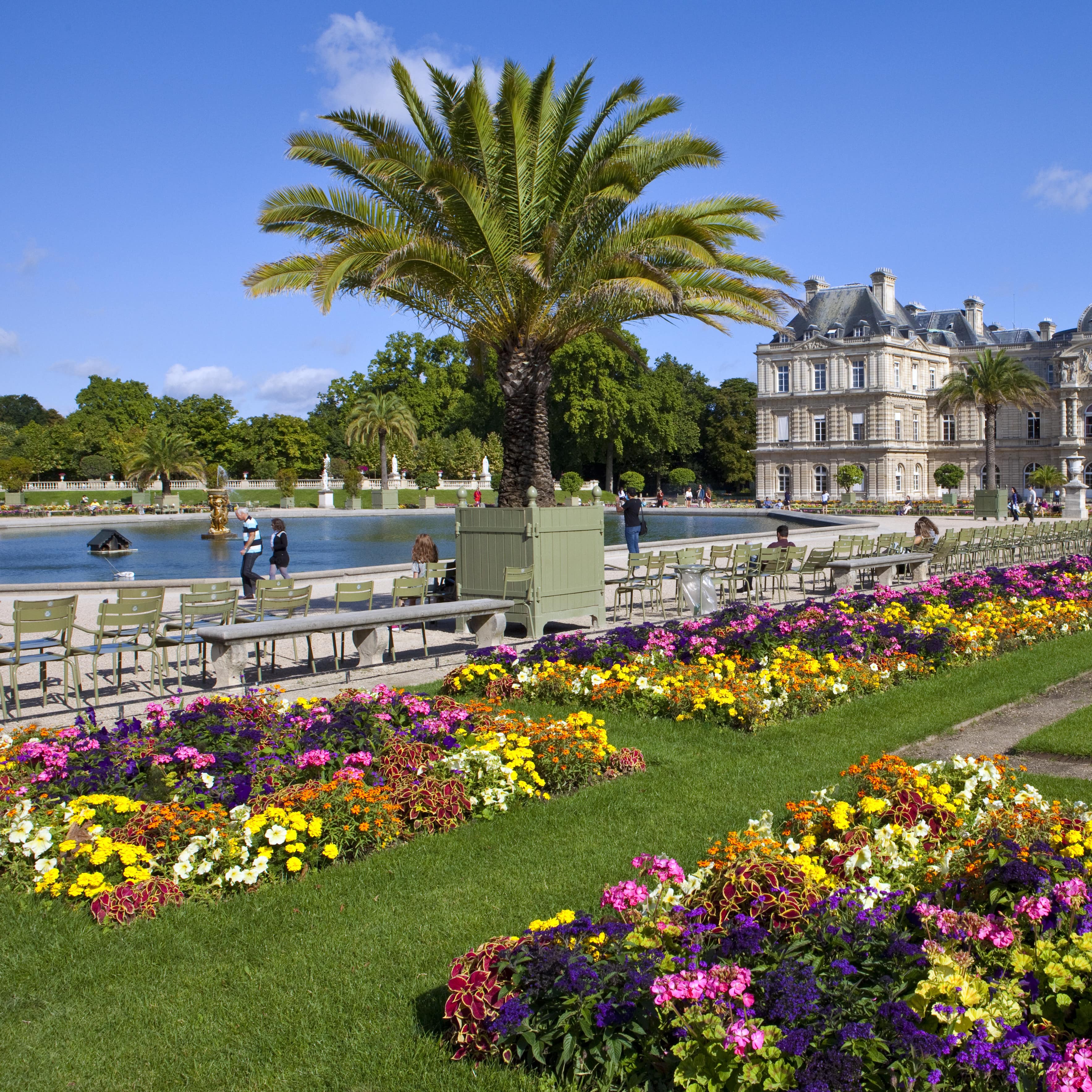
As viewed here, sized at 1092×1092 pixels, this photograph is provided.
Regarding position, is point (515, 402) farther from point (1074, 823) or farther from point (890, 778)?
point (1074, 823)

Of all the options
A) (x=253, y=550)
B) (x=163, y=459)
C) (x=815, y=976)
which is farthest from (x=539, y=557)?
(x=163, y=459)

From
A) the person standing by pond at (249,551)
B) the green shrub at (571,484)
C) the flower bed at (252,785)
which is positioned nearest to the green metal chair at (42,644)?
the flower bed at (252,785)

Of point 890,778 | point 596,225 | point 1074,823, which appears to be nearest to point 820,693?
point 890,778

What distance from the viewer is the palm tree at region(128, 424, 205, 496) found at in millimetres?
61500

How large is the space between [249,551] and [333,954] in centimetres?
1212

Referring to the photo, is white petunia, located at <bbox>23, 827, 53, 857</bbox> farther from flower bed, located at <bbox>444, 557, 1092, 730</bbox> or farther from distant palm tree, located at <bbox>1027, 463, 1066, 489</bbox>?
distant palm tree, located at <bbox>1027, 463, 1066, 489</bbox>

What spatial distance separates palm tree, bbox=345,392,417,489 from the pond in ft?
37.9

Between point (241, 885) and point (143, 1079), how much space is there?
157 cm

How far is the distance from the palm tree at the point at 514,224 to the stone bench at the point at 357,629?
2.59 metres

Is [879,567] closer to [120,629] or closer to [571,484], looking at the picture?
[120,629]

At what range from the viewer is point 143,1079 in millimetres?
3371

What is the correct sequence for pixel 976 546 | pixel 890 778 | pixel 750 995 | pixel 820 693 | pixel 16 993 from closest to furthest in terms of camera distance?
pixel 750 995 < pixel 16 993 < pixel 890 778 < pixel 820 693 < pixel 976 546

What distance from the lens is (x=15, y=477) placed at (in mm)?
67188

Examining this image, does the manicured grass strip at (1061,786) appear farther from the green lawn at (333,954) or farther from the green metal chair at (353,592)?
the green metal chair at (353,592)
